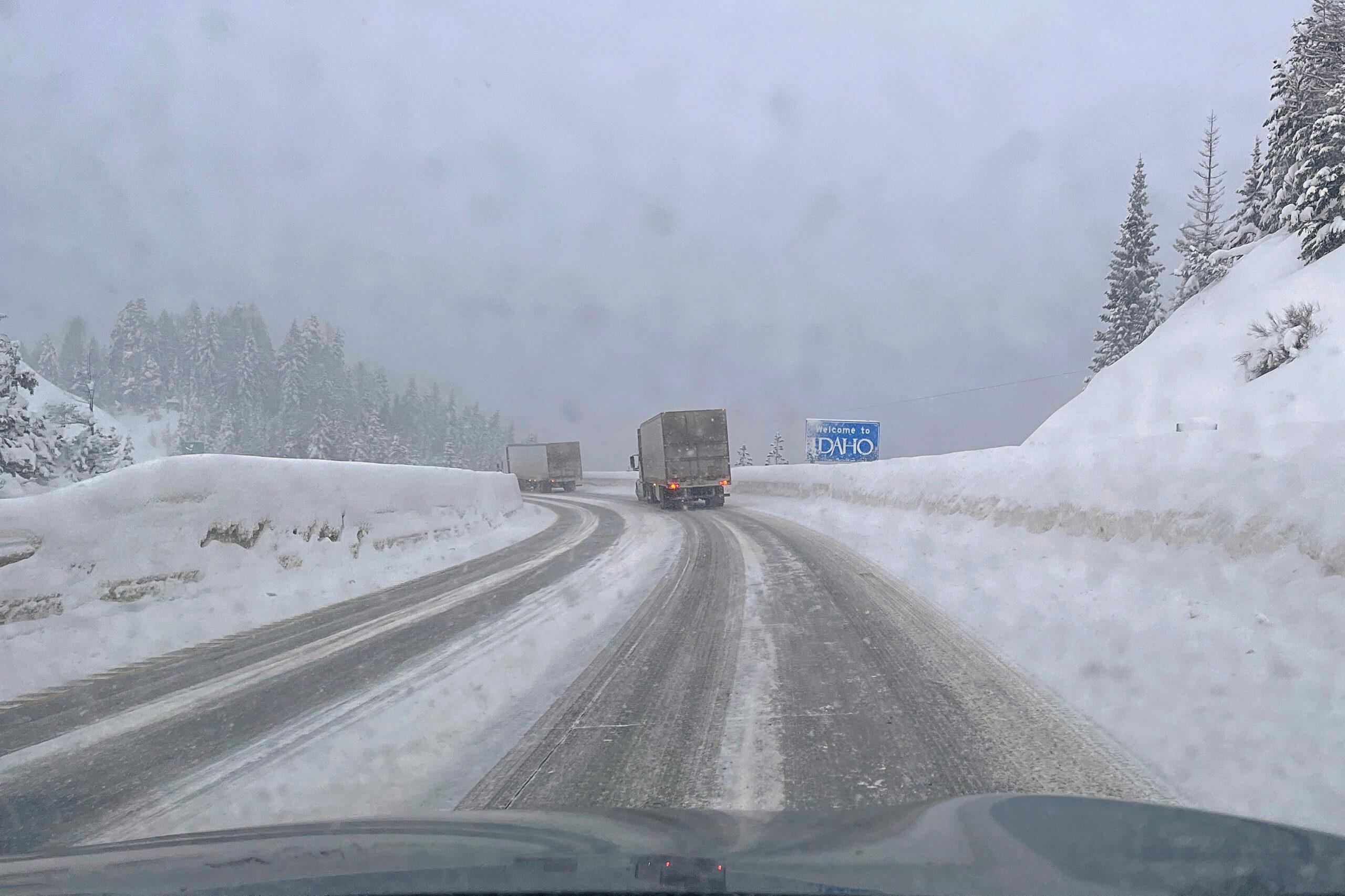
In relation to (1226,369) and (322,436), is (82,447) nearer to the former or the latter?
(322,436)

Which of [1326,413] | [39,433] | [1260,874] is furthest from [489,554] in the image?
[39,433]

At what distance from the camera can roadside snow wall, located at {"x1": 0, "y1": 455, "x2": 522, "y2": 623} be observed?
663 cm

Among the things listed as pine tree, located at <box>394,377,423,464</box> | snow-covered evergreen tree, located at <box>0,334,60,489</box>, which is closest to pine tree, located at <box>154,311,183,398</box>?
pine tree, located at <box>394,377,423,464</box>

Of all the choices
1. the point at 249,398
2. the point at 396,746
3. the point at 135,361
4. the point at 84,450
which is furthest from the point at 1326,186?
the point at 135,361

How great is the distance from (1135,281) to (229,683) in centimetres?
5410

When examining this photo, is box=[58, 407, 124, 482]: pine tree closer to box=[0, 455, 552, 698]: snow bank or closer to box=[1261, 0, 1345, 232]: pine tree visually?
box=[0, 455, 552, 698]: snow bank

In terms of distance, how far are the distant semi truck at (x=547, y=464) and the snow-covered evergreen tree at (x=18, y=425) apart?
1375 inches

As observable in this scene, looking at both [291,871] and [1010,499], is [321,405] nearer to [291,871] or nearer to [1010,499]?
[1010,499]

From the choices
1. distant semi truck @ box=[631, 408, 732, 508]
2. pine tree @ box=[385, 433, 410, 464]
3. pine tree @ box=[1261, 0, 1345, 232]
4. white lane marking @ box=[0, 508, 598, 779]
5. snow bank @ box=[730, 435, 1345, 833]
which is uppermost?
pine tree @ box=[1261, 0, 1345, 232]

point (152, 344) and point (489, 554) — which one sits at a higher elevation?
point (152, 344)

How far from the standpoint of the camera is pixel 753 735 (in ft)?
13.2

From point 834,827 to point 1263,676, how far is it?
146 inches

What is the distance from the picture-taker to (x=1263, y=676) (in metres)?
4.25

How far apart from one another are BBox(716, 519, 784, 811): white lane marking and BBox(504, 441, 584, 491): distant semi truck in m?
52.1
